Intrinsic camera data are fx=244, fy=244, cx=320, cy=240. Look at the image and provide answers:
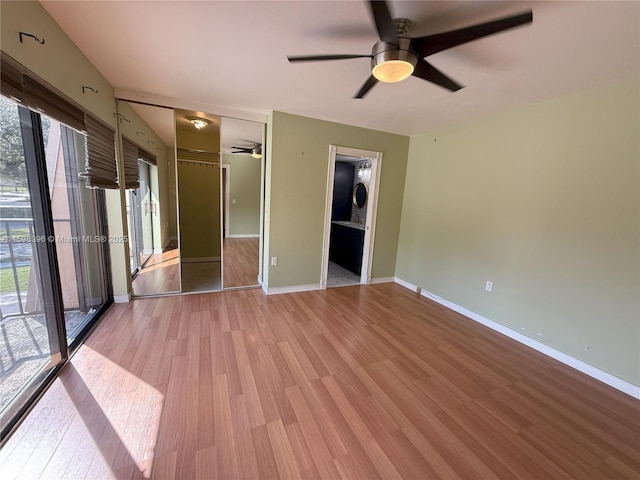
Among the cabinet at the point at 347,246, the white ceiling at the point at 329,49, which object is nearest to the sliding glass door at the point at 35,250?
the white ceiling at the point at 329,49

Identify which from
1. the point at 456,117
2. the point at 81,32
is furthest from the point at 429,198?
the point at 81,32

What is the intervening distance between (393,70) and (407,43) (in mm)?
139

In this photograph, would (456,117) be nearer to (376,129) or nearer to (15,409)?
(376,129)

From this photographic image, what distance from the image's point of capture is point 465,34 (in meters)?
1.23

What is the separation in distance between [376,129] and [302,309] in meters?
2.74

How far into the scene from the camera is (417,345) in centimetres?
238

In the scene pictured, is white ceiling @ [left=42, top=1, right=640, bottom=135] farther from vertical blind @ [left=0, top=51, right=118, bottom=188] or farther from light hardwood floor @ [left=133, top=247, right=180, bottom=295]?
light hardwood floor @ [left=133, top=247, right=180, bottom=295]

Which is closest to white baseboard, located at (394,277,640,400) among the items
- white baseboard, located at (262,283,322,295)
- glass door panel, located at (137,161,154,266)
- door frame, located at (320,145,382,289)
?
door frame, located at (320,145,382,289)

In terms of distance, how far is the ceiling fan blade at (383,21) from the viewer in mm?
1085

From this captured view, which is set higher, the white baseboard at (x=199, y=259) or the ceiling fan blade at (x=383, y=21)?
the ceiling fan blade at (x=383, y=21)

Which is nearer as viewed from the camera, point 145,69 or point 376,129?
point 145,69

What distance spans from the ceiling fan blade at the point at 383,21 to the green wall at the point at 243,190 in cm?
376

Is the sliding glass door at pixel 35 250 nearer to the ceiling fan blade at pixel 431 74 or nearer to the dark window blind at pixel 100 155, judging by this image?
the dark window blind at pixel 100 155

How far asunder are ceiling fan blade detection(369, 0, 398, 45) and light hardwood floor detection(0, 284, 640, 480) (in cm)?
219
